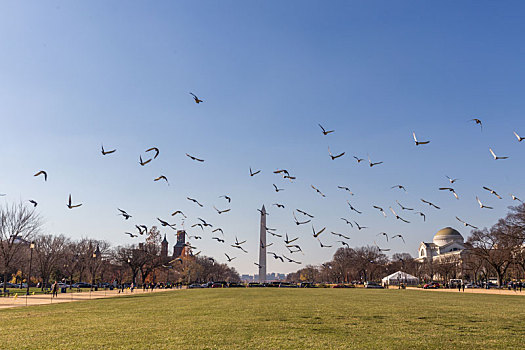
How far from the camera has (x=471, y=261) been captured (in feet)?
355

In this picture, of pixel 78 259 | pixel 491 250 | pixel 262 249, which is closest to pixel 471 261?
pixel 491 250

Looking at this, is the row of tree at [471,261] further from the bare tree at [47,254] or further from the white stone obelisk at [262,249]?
the bare tree at [47,254]

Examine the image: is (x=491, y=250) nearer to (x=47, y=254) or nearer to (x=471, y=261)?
(x=471, y=261)

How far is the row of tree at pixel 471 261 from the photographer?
240ft

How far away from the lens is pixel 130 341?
44.0ft

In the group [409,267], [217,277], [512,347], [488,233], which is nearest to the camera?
[512,347]

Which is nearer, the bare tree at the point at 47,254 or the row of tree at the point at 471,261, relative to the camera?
the row of tree at the point at 471,261

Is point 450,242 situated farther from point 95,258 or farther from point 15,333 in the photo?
point 15,333

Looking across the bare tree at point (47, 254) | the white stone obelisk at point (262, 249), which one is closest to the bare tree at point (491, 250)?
the white stone obelisk at point (262, 249)

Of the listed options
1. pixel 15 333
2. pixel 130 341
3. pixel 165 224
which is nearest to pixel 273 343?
pixel 130 341

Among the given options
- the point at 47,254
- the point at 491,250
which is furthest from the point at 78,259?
the point at 491,250

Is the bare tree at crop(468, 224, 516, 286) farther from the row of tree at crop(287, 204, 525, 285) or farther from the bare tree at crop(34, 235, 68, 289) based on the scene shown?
the bare tree at crop(34, 235, 68, 289)

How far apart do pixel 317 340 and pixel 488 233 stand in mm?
91920

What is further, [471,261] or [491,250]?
[471,261]
